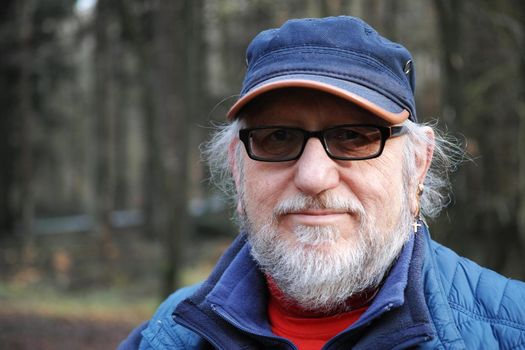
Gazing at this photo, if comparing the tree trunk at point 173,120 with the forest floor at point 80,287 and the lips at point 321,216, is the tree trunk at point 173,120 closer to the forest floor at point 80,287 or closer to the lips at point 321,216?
the forest floor at point 80,287

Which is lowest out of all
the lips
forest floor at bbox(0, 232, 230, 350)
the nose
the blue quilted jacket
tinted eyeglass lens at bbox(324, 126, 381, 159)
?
forest floor at bbox(0, 232, 230, 350)

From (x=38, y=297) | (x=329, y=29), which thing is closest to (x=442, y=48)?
(x=329, y=29)

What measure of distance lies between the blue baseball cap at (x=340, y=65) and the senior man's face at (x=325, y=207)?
0.08 meters

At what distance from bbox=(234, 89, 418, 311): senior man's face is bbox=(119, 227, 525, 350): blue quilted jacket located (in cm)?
12

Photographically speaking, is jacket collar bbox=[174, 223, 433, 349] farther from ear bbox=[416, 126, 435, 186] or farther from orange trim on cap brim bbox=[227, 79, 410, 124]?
orange trim on cap brim bbox=[227, 79, 410, 124]

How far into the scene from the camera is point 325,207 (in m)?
2.10

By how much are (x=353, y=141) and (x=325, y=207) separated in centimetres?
23

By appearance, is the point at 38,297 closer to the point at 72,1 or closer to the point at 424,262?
the point at 72,1

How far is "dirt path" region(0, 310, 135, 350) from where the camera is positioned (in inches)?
331

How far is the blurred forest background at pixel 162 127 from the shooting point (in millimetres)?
→ 5207

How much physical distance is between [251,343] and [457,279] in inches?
27.4

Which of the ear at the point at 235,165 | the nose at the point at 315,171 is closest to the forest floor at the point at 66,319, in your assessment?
the ear at the point at 235,165

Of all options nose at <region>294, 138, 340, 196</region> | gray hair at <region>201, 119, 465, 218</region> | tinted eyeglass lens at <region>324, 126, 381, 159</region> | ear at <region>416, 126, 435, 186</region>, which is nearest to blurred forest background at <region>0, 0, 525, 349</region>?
gray hair at <region>201, 119, 465, 218</region>

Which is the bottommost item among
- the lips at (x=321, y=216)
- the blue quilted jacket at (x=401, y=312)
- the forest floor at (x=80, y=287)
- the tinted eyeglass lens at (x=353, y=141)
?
the forest floor at (x=80, y=287)
